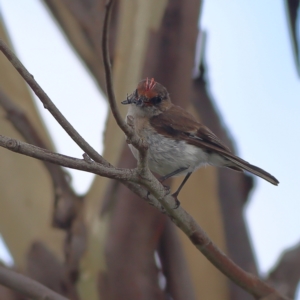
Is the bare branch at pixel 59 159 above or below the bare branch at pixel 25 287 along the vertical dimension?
above

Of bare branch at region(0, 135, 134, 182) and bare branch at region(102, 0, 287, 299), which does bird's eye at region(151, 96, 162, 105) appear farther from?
bare branch at region(0, 135, 134, 182)

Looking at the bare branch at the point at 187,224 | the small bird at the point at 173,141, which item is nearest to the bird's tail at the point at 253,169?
the small bird at the point at 173,141

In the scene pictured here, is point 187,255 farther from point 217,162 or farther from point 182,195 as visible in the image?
point 217,162

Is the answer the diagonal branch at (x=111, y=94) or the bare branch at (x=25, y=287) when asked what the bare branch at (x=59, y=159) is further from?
the bare branch at (x=25, y=287)

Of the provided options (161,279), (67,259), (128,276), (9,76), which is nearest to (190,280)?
(161,279)

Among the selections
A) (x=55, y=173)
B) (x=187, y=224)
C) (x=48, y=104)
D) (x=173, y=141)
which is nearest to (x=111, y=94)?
(x=48, y=104)

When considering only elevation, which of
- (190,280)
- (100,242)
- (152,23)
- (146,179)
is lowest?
(190,280)

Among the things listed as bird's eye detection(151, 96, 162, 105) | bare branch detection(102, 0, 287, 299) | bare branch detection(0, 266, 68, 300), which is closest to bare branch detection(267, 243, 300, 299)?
bare branch detection(102, 0, 287, 299)
